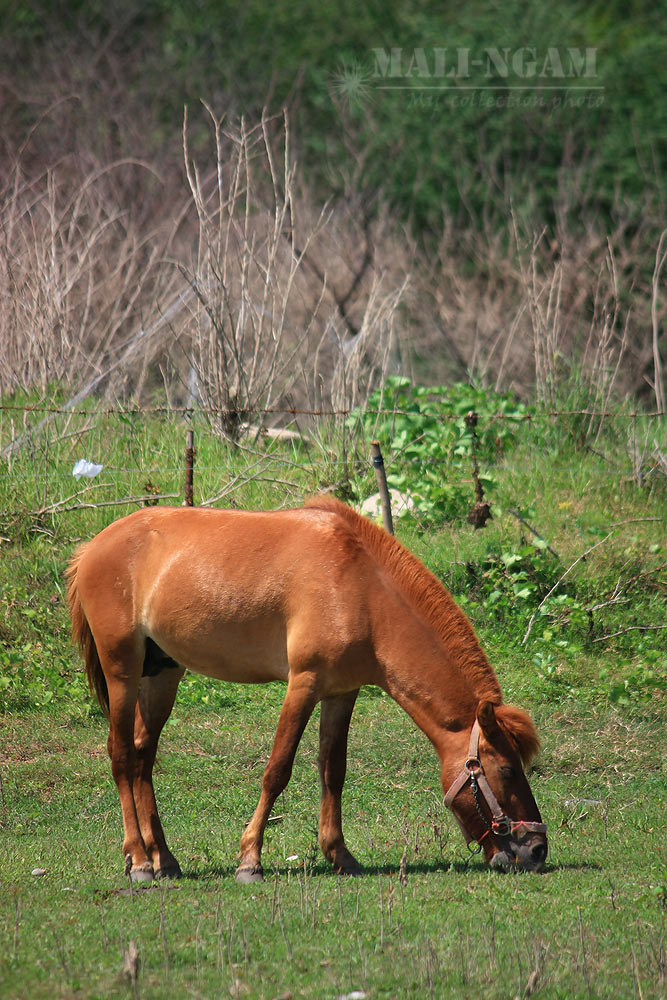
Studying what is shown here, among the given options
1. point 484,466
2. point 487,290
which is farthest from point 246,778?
point 487,290

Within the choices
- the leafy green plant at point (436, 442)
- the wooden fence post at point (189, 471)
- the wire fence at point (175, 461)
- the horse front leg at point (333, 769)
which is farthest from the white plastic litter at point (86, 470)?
the horse front leg at point (333, 769)

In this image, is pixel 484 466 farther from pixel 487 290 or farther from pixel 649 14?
pixel 649 14

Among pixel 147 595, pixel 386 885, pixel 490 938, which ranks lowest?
pixel 386 885

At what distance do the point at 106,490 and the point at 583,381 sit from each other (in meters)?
5.38

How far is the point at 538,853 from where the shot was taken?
16.8ft

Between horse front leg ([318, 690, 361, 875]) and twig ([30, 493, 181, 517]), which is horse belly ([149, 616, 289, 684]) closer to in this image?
horse front leg ([318, 690, 361, 875])

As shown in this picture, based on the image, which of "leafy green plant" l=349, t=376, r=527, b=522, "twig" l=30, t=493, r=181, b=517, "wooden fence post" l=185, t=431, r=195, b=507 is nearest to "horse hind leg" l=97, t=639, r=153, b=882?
"wooden fence post" l=185, t=431, r=195, b=507

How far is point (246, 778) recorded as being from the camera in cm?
698

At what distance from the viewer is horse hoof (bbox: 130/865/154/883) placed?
5254 millimetres

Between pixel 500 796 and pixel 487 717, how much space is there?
36cm

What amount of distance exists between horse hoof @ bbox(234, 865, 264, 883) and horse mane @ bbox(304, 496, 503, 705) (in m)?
1.24

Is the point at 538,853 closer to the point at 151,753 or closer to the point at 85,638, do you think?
the point at 151,753

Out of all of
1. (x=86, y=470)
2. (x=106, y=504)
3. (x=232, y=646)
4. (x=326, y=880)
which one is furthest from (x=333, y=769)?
(x=86, y=470)

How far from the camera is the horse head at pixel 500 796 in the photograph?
509 centimetres
